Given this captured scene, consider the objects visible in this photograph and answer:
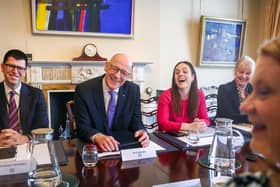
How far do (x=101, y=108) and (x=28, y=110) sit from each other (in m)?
0.56

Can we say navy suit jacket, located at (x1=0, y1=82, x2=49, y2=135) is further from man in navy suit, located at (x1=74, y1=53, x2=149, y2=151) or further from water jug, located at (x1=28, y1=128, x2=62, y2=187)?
water jug, located at (x1=28, y1=128, x2=62, y2=187)

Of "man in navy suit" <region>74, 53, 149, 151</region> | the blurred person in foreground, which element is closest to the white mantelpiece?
"man in navy suit" <region>74, 53, 149, 151</region>

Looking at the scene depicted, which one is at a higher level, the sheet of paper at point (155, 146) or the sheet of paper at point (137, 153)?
the sheet of paper at point (137, 153)

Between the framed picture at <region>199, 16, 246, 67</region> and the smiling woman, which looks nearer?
the smiling woman

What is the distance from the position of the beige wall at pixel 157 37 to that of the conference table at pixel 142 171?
2228 millimetres

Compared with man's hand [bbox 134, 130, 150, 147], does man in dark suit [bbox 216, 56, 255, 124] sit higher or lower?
higher

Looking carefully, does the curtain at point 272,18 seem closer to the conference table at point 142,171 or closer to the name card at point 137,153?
the conference table at point 142,171

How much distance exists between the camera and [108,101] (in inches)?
78.0

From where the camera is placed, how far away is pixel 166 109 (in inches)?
84.8

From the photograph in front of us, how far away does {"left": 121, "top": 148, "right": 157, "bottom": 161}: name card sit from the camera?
1357 millimetres

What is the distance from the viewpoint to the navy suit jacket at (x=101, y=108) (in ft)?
6.16

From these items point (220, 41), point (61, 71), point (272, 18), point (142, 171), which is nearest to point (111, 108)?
point (142, 171)

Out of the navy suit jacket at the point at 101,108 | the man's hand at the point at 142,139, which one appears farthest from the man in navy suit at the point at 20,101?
the man's hand at the point at 142,139

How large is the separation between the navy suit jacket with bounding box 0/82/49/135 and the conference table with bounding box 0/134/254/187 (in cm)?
66
